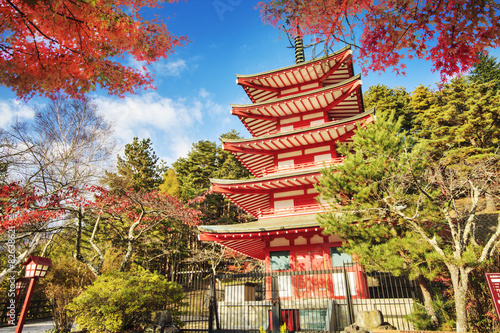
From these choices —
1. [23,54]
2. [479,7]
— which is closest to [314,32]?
[479,7]

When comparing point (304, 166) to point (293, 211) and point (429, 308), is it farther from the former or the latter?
point (429, 308)

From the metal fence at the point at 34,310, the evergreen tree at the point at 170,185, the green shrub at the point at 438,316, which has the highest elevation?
the evergreen tree at the point at 170,185

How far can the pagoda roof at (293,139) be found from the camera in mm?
12180

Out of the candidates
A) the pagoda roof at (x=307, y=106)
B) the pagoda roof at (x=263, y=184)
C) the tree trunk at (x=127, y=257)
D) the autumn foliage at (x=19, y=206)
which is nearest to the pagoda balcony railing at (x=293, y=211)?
the pagoda roof at (x=263, y=184)

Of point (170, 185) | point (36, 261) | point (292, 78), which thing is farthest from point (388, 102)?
point (36, 261)

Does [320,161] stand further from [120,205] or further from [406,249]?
[120,205]

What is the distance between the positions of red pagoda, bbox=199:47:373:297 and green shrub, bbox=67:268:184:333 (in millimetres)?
3708


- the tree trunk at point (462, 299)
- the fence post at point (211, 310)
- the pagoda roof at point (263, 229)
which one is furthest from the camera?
the pagoda roof at point (263, 229)

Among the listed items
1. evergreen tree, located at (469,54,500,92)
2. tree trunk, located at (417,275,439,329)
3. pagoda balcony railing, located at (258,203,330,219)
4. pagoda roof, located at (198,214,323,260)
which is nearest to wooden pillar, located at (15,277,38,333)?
pagoda roof, located at (198,214,323,260)

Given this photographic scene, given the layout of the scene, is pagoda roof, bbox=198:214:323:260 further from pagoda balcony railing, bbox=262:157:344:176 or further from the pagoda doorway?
pagoda balcony railing, bbox=262:157:344:176

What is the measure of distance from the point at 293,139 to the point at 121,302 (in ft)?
32.0

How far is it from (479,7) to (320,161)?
411 inches

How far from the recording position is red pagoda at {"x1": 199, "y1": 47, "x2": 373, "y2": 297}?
1157 cm

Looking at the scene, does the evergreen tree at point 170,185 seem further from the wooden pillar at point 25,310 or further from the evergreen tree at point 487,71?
the evergreen tree at point 487,71
